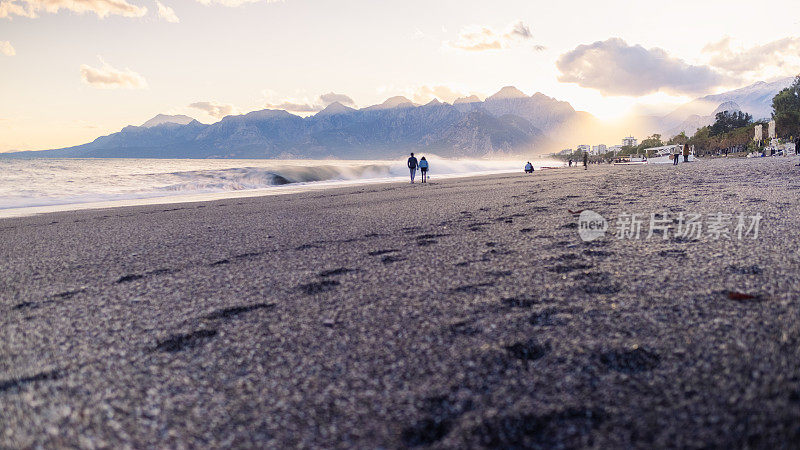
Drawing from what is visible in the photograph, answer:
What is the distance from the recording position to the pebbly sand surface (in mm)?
2449

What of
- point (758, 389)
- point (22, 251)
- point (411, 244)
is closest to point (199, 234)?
point (22, 251)

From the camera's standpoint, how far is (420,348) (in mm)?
3426

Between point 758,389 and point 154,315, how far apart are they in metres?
5.31

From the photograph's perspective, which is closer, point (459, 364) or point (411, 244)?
point (459, 364)

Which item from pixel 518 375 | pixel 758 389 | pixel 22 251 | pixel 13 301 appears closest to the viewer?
pixel 758 389

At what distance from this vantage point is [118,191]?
34.1 m

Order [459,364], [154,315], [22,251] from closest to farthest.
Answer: [459,364] → [154,315] → [22,251]

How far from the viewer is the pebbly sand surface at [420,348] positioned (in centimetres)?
245

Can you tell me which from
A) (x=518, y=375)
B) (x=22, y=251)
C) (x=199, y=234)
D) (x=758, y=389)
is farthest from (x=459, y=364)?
(x=22, y=251)

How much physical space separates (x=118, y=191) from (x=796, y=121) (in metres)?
128

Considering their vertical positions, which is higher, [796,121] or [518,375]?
[796,121]

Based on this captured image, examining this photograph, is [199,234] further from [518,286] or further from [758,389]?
[758,389]

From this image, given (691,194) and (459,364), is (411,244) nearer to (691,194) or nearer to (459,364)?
(459,364)

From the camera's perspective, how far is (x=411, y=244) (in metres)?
7.86
